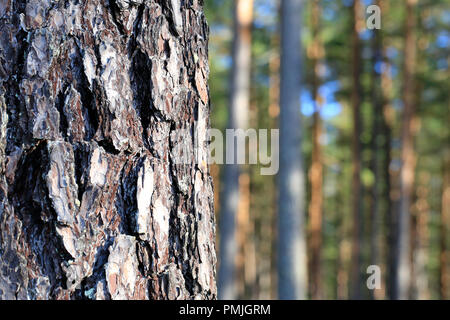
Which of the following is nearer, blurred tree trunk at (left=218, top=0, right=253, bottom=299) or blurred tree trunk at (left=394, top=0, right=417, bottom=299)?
blurred tree trunk at (left=218, top=0, right=253, bottom=299)

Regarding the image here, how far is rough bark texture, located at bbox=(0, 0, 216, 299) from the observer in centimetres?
105

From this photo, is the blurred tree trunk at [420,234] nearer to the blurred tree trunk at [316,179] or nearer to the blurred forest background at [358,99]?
the blurred forest background at [358,99]

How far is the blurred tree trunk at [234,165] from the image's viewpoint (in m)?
8.62

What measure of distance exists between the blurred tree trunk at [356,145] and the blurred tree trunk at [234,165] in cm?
416

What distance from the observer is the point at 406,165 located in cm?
1139

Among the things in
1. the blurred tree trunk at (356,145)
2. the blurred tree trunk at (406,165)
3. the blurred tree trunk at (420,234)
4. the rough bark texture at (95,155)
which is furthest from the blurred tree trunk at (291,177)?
the blurred tree trunk at (420,234)

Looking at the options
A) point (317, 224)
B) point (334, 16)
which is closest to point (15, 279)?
point (317, 224)

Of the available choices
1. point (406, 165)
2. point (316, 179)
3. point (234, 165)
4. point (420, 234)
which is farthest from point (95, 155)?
point (420, 234)

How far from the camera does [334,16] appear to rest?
13820 millimetres

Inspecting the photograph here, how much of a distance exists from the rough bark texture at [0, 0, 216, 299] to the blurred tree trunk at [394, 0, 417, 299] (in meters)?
10.9

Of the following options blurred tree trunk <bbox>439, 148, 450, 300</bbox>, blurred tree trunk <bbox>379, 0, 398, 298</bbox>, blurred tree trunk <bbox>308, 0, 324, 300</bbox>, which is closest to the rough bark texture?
blurred tree trunk <bbox>308, 0, 324, 300</bbox>

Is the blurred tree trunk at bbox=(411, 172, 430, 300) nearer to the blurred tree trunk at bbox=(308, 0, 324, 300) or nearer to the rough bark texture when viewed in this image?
the blurred tree trunk at bbox=(308, 0, 324, 300)

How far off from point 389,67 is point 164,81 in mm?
14388
